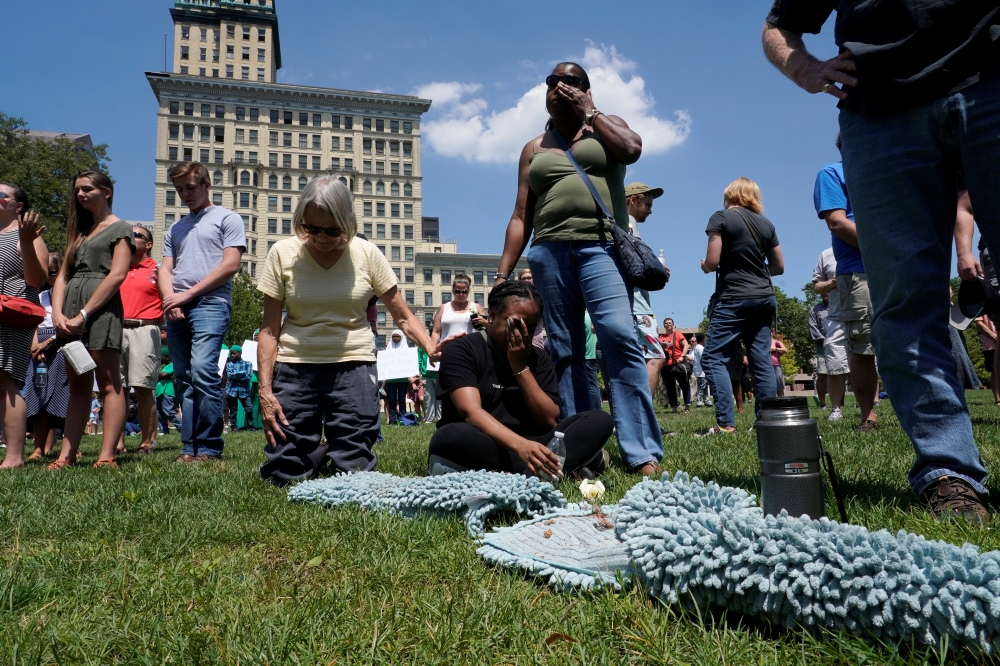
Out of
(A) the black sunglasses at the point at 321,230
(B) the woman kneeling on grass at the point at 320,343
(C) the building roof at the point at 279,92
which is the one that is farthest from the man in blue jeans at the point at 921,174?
(C) the building roof at the point at 279,92

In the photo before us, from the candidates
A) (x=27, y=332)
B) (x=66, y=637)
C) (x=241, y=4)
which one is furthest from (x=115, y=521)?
(x=241, y=4)

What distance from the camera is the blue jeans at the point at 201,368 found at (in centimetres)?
536

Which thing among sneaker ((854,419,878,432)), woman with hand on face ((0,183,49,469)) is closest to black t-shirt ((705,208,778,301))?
sneaker ((854,419,878,432))

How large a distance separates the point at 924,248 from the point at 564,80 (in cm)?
218

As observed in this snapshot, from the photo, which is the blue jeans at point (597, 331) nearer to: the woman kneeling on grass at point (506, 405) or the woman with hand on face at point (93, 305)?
the woman kneeling on grass at point (506, 405)

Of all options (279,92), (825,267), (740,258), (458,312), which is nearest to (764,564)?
(740,258)

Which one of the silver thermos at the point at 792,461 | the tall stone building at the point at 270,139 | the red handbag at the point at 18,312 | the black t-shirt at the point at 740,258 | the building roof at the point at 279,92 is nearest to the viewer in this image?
the silver thermos at the point at 792,461

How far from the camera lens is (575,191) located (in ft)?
12.7

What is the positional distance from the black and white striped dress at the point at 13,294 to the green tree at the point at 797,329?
60053 millimetres

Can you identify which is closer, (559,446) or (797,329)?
(559,446)

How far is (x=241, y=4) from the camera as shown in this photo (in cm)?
9400

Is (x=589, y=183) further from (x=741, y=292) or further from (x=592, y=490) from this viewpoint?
(x=741, y=292)

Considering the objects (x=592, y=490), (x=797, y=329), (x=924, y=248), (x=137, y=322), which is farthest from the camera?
(x=797, y=329)

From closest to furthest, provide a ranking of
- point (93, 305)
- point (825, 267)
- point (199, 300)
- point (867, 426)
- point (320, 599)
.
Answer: point (320, 599), point (93, 305), point (199, 300), point (867, 426), point (825, 267)
